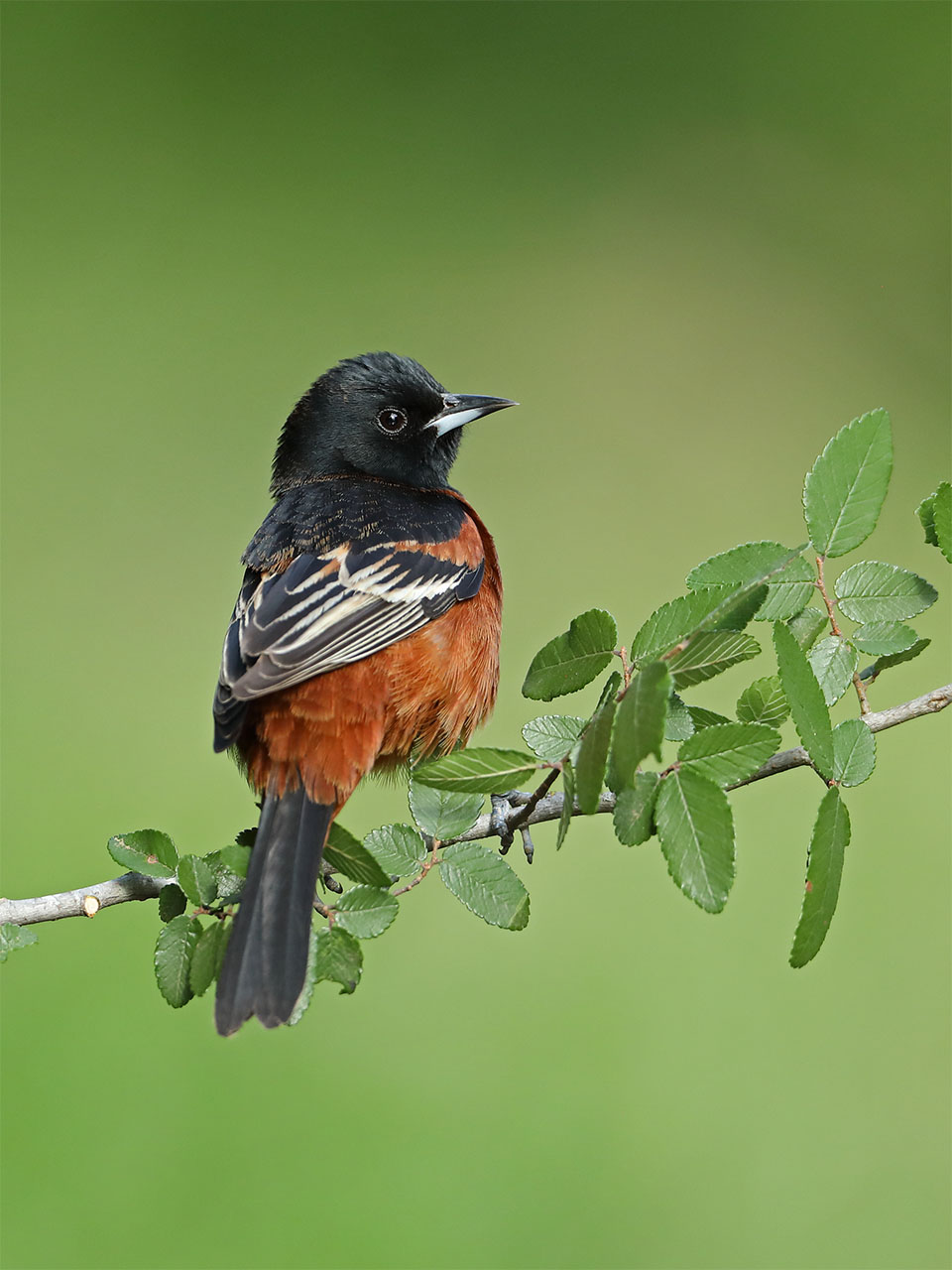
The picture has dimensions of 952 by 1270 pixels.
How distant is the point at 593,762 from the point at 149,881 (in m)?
0.81

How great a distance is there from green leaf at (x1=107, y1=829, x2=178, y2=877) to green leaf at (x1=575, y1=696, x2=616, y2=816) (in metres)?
0.66

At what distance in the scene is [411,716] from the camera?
2.49 metres

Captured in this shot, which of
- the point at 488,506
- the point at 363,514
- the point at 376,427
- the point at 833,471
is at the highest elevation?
the point at 488,506

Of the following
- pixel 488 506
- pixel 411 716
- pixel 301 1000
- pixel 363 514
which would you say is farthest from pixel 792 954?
pixel 488 506

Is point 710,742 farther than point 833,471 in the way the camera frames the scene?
No

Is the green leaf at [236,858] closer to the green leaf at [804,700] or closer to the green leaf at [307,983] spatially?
the green leaf at [307,983]

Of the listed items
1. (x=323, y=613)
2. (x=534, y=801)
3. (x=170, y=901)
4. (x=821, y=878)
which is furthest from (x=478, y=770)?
(x=323, y=613)

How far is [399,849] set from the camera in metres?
1.79

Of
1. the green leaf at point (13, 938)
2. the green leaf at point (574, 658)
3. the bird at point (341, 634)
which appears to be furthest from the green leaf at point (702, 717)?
the green leaf at point (13, 938)

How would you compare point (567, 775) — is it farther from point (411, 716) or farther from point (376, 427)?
point (376, 427)

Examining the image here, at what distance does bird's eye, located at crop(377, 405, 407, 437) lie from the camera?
329 cm

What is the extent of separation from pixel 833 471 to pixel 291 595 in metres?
1.11

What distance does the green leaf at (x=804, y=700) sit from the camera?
1512 mm

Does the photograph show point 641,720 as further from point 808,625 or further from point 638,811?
point 808,625
